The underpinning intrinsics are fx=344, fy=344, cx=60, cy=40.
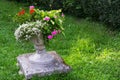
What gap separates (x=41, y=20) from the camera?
549 cm

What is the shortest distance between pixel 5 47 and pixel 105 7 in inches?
99.5

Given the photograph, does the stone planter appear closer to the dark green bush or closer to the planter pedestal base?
the planter pedestal base

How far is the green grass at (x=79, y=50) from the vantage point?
5797 millimetres

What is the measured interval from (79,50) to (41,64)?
1.49 metres

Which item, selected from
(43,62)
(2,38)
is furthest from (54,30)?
(2,38)

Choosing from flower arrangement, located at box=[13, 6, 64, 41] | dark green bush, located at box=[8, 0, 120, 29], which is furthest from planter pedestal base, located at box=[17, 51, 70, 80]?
dark green bush, located at box=[8, 0, 120, 29]

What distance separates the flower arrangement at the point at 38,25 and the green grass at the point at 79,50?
69cm

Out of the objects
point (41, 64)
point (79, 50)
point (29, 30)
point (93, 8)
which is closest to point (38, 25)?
point (29, 30)

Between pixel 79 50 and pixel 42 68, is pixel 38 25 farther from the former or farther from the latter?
pixel 79 50

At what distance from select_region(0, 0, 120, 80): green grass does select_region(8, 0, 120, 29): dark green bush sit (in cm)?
23

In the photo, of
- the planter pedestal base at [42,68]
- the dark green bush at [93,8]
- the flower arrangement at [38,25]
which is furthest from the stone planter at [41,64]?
the dark green bush at [93,8]

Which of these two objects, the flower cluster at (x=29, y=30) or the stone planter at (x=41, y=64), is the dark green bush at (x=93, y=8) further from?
the flower cluster at (x=29, y=30)

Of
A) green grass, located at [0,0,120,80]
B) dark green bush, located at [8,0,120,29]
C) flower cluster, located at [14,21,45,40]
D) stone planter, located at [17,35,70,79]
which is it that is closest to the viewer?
flower cluster, located at [14,21,45,40]

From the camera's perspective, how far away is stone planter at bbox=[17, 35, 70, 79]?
548 centimetres
